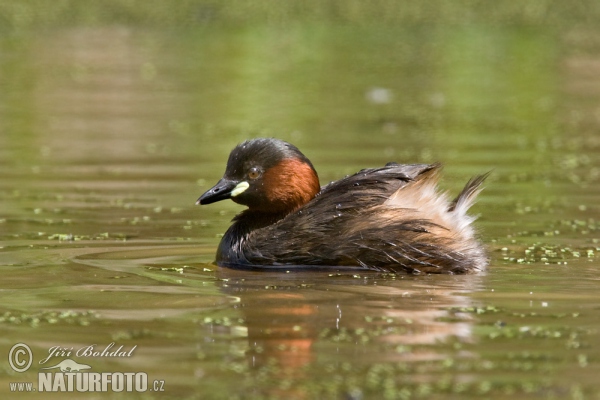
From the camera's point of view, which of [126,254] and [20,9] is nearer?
[126,254]

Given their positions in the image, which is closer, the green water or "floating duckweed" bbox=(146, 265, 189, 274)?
the green water

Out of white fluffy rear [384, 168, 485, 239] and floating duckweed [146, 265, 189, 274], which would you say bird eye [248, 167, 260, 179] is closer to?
floating duckweed [146, 265, 189, 274]

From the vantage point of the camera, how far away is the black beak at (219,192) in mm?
6520

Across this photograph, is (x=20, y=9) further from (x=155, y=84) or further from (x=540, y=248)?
(x=540, y=248)

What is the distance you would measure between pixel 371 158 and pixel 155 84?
279 inches

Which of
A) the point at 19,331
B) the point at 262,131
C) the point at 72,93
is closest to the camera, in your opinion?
the point at 19,331

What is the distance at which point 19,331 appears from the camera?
16.1 ft

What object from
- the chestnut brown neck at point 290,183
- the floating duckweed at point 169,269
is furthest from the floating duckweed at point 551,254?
the floating duckweed at point 169,269

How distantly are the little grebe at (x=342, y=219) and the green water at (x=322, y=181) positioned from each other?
16cm

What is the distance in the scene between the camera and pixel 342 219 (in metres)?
6.25

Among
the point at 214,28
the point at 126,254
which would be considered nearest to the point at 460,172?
the point at 126,254
